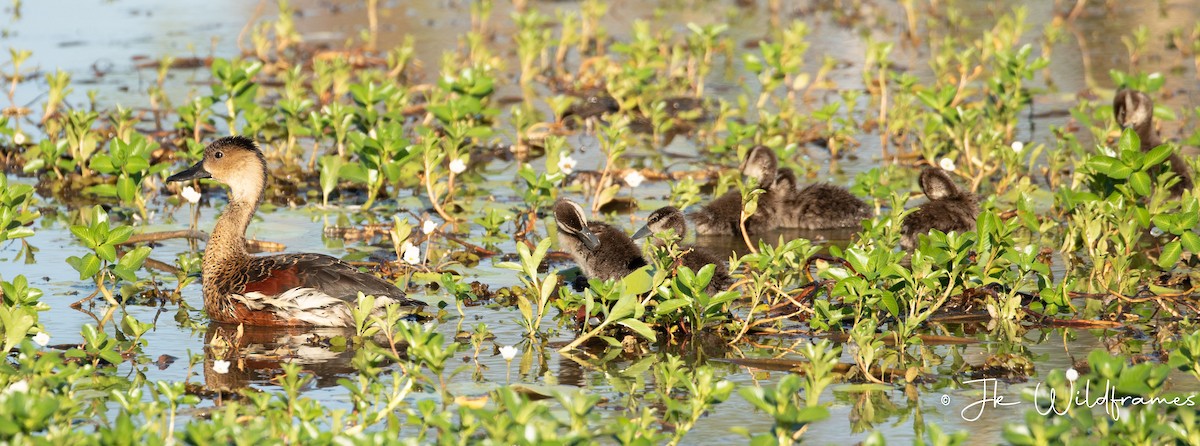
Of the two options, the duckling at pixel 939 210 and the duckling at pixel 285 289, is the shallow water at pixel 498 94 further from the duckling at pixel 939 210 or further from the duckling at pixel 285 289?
the duckling at pixel 939 210

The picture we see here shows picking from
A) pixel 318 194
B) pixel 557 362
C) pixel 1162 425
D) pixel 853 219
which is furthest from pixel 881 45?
pixel 1162 425

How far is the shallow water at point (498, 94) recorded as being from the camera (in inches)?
223

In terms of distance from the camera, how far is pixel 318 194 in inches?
393

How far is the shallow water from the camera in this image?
5664 mm

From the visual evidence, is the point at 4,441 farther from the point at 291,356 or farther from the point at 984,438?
the point at 984,438

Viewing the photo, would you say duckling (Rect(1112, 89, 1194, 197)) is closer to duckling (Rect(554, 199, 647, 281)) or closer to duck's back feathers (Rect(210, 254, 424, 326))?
duckling (Rect(554, 199, 647, 281))

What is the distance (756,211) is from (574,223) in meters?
1.83

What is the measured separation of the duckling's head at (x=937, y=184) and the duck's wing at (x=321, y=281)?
3.44 meters

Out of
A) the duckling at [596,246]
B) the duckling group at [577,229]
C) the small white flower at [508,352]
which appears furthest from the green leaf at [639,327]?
the duckling at [596,246]

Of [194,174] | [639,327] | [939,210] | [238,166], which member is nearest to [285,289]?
[238,166]

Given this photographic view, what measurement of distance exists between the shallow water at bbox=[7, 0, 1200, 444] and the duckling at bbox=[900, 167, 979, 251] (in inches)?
Answer: 21.9

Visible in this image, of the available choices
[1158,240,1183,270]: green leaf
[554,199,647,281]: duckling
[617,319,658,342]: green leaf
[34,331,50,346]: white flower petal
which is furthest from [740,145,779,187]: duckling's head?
[34,331,50,346]: white flower petal

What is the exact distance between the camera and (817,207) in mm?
9164

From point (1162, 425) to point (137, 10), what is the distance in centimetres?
1760
